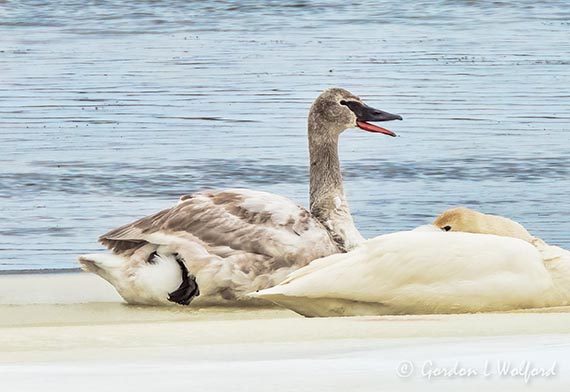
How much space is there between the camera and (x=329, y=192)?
9.56 meters

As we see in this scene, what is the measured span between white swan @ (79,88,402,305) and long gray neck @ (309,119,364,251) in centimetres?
35

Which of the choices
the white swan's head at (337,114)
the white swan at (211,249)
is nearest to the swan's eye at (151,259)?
Result: the white swan at (211,249)

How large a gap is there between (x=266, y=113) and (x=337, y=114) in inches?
297

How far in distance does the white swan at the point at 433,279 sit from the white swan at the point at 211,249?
4.45 feet

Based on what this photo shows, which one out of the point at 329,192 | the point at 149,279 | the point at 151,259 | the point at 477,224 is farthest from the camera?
the point at 329,192

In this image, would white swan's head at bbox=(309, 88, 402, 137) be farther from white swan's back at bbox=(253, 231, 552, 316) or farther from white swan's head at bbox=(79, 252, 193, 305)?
white swan's back at bbox=(253, 231, 552, 316)

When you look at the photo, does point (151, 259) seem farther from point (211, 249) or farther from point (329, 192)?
point (329, 192)

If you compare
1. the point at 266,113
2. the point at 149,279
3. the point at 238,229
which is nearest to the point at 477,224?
the point at 238,229

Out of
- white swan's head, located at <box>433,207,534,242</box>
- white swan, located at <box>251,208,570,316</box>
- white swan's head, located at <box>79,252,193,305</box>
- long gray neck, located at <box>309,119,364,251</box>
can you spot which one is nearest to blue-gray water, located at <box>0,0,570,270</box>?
long gray neck, located at <box>309,119,364,251</box>

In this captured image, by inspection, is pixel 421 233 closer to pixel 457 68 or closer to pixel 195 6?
pixel 457 68

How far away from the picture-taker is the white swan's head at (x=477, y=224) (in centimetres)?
801

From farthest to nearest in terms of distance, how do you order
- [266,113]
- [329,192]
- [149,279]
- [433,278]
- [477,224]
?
[266,113] < [329,192] < [149,279] < [477,224] < [433,278]

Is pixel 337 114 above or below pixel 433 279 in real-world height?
below

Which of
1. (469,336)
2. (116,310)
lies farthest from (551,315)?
(116,310)
